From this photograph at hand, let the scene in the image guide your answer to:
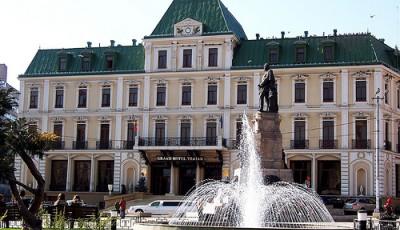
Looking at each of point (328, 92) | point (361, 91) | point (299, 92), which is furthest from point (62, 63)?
point (361, 91)

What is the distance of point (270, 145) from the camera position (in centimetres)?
2788

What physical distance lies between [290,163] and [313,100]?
5034 millimetres

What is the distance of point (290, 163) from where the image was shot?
52.0 metres

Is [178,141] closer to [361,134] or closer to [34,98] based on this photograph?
[34,98]

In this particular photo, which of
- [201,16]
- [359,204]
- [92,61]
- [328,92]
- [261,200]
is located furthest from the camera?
[92,61]

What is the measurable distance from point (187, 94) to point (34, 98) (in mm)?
13584

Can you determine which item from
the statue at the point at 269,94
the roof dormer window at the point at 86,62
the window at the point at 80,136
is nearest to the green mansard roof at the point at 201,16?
the roof dormer window at the point at 86,62

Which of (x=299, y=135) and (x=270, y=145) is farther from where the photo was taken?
(x=299, y=135)

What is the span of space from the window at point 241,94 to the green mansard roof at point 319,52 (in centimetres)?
154

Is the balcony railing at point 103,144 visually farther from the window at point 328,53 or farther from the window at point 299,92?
the window at point 328,53

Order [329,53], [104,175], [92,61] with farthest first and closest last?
[92,61]
[104,175]
[329,53]

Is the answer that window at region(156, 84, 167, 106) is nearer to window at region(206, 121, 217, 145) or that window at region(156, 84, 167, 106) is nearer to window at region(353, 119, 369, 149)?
window at region(206, 121, 217, 145)

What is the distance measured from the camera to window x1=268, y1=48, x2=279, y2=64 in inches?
2104

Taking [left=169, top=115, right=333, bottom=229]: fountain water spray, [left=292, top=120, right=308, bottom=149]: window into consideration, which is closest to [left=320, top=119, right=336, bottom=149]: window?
[left=292, top=120, right=308, bottom=149]: window
